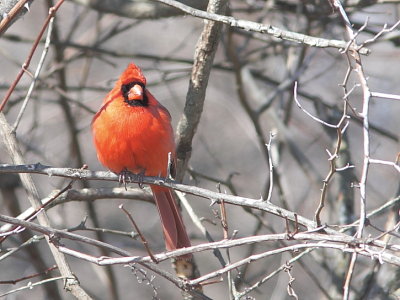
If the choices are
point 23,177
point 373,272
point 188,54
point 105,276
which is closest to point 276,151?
point 373,272

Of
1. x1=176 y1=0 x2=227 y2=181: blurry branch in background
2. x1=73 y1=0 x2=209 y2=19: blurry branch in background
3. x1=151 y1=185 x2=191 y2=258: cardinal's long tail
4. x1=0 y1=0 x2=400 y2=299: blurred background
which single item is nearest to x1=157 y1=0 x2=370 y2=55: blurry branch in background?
x1=0 y1=0 x2=400 y2=299: blurred background

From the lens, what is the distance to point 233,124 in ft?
26.9

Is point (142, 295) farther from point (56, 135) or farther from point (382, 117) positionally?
point (382, 117)

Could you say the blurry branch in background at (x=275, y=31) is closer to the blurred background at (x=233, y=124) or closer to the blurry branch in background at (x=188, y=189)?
the blurred background at (x=233, y=124)

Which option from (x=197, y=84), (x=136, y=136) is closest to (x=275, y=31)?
(x=197, y=84)

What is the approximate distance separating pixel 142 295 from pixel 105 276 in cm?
291

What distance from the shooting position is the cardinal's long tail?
3516 mm

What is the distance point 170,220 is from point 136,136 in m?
0.45

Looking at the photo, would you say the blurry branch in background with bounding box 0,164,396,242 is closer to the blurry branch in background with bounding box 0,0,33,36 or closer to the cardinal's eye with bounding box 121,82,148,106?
the blurry branch in background with bounding box 0,0,33,36

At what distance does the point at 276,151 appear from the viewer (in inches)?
173

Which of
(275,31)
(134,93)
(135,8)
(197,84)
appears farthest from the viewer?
(135,8)

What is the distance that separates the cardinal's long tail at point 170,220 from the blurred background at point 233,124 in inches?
7.7

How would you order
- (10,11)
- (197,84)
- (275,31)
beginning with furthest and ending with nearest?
(197,84), (10,11), (275,31)

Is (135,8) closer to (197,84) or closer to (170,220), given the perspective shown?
(197,84)
